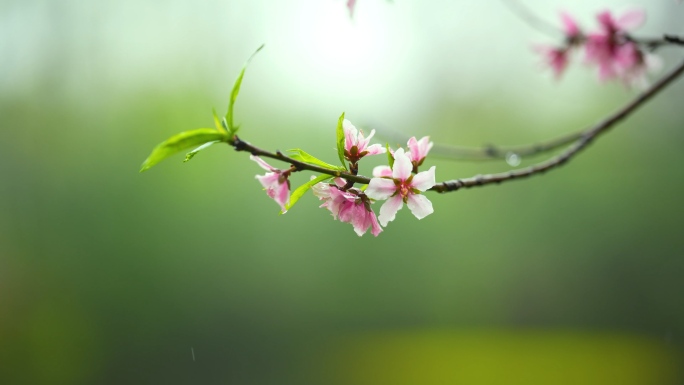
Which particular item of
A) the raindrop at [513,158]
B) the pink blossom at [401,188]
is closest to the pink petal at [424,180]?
the pink blossom at [401,188]

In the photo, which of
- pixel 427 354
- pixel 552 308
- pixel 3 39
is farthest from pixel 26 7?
pixel 552 308

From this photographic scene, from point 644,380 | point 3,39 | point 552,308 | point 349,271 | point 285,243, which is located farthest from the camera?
point 552,308

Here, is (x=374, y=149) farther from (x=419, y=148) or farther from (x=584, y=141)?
(x=584, y=141)

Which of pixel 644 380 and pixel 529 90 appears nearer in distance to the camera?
pixel 644 380

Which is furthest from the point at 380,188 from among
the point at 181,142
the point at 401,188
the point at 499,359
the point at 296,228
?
the point at 499,359

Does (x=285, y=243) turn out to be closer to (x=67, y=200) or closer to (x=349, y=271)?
(x=349, y=271)

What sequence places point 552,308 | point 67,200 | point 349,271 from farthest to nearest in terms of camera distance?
point 552,308 < point 349,271 < point 67,200
